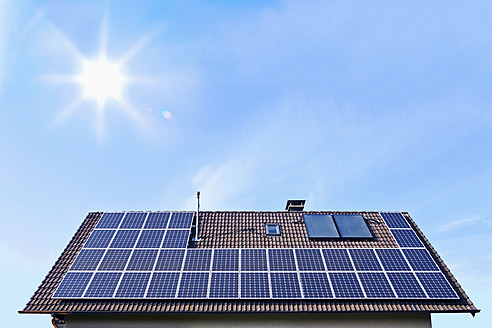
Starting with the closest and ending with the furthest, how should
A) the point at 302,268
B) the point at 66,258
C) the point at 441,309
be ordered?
the point at 441,309, the point at 302,268, the point at 66,258

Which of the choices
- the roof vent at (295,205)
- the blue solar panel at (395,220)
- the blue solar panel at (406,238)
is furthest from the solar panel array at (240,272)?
the roof vent at (295,205)

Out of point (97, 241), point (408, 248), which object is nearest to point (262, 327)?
point (408, 248)

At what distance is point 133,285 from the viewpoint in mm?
12523

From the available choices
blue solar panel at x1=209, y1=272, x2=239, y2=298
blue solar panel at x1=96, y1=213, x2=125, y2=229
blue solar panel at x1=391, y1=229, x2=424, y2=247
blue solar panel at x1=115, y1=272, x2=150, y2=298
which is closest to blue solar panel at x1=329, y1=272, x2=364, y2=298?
blue solar panel at x1=391, y1=229, x2=424, y2=247

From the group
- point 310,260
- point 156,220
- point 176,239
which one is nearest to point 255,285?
point 310,260

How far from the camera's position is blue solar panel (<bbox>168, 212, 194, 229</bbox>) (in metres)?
15.9

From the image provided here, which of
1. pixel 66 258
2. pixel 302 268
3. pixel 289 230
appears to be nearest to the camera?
pixel 302 268

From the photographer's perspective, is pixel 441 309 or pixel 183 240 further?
pixel 183 240

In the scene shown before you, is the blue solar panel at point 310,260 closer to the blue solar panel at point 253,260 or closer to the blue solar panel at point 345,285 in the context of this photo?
the blue solar panel at point 345,285

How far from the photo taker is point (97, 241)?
15.0 meters

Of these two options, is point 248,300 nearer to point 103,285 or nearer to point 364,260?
point 364,260

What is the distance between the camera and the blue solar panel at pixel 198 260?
13.3 meters

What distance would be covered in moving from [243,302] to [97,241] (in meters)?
7.93

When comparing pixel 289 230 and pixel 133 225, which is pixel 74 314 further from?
pixel 289 230
